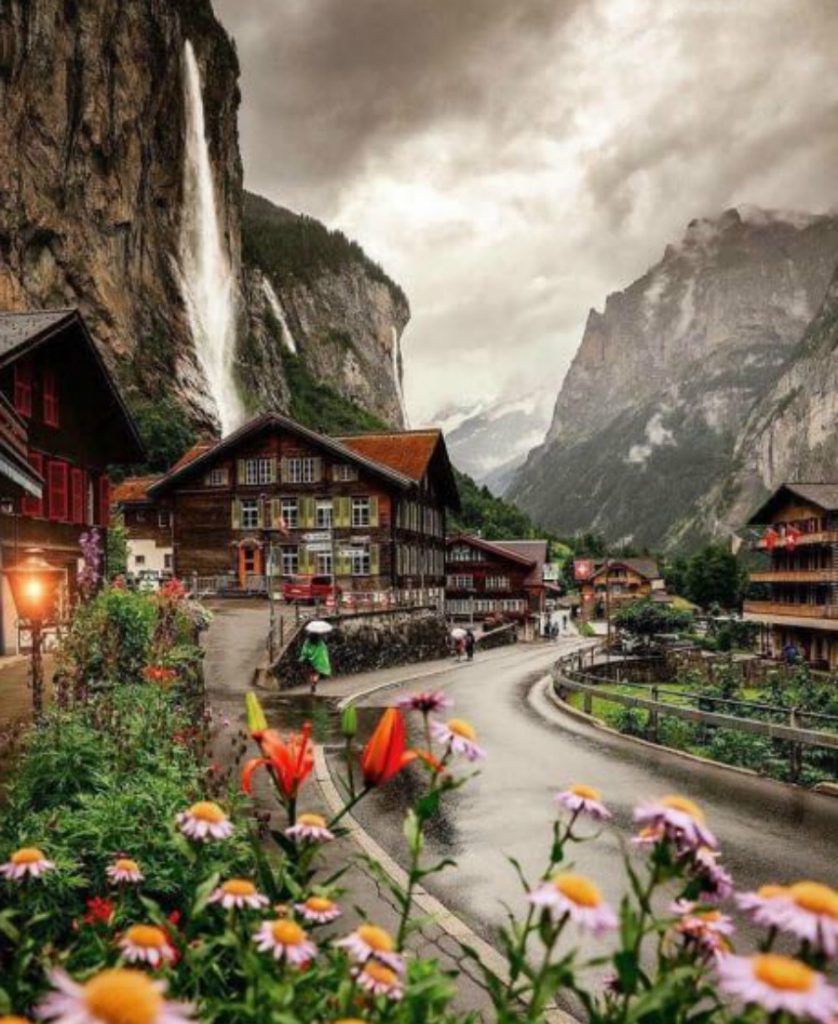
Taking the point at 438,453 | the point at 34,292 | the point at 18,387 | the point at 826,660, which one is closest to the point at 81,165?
the point at 34,292

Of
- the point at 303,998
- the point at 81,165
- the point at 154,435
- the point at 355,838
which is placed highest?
the point at 81,165

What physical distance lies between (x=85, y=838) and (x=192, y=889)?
1.07 metres

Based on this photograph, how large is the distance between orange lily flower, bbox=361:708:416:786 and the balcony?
5575 cm

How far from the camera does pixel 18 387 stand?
942 inches

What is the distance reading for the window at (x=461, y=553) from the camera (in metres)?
79.1

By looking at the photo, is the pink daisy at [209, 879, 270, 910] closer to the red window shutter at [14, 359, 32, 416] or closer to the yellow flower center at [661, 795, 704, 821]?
the yellow flower center at [661, 795, 704, 821]

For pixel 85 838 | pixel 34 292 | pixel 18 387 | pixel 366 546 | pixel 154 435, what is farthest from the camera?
pixel 154 435

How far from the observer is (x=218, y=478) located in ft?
162

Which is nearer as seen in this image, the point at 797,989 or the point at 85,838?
the point at 797,989

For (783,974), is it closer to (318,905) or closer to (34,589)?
(318,905)

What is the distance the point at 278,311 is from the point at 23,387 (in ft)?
398

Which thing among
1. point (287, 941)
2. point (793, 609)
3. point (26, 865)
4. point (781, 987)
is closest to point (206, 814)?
point (26, 865)

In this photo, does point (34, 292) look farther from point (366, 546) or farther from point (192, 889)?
point (192, 889)

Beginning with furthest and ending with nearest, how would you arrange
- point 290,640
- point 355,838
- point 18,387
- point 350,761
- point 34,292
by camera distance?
point 34,292 → point 290,640 → point 18,387 → point 355,838 → point 350,761
